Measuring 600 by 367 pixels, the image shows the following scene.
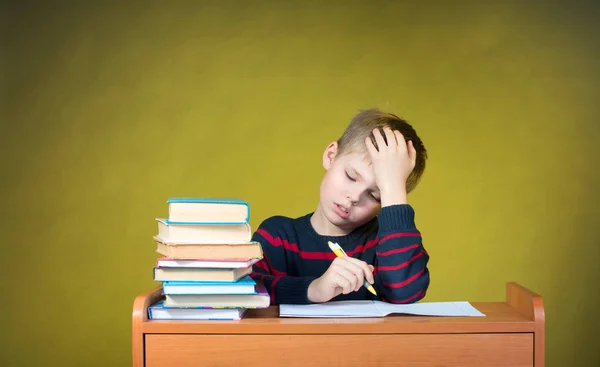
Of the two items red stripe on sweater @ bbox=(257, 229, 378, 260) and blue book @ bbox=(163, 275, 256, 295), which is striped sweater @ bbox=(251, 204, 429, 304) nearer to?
red stripe on sweater @ bbox=(257, 229, 378, 260)

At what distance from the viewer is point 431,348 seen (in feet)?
3.86

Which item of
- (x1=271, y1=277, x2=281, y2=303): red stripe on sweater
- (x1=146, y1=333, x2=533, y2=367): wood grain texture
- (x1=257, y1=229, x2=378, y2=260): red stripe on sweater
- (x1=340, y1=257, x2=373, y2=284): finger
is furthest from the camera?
(x1=257, y1=229, x2=378, y2=260): red stripe on sweater

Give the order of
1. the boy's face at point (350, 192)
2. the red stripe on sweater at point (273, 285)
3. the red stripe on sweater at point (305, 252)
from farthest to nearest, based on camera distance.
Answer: the red stripe on sweater at point (305, 252) → the boy's face at point (350, 192) → the red stripe on sweater at point (273, 285)

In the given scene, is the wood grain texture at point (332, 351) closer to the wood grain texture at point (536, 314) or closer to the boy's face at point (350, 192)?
the wood grain texture at point (536, 314)

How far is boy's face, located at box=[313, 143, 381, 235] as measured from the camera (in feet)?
5.24

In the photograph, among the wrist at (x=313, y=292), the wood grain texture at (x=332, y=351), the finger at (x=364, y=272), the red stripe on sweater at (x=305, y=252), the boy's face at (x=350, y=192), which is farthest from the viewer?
the red stripe on sweater at (x=305, y=252)

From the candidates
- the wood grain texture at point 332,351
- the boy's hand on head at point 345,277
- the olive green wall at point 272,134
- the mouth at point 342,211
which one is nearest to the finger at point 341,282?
the boy's hand on head at point 345,277

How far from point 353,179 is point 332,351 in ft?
1.77

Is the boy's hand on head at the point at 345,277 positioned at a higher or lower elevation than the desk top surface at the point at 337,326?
higher

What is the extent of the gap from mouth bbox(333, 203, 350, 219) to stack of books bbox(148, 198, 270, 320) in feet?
1.45

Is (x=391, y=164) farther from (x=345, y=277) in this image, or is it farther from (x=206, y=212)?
(x=206, y=212)

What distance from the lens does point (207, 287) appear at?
1.21m

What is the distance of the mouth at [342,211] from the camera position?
5.35 feet

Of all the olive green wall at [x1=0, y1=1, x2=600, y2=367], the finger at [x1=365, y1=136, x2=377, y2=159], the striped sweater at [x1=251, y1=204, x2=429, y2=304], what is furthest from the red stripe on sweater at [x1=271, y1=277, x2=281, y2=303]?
the olive green wall at [x1=0, y1=1, x2=600, y2=367]
